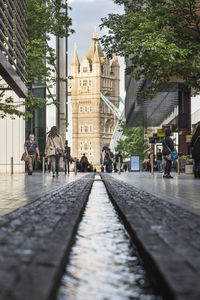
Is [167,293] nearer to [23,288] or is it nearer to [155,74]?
[23,288]

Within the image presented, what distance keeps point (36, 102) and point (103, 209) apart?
1440 cm

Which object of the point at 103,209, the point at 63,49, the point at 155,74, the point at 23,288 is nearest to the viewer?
the point at 23,288

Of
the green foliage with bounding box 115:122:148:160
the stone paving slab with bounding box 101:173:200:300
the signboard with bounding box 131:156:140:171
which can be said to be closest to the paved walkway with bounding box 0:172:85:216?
the stone paving slab with bounding box 101:173:200:300

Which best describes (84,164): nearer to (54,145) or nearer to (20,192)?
(54,145)

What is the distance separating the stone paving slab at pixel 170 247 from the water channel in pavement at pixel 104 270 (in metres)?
0.06

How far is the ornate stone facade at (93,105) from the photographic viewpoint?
556 ft

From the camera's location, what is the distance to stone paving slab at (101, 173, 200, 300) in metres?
1.68

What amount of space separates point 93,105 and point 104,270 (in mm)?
169027

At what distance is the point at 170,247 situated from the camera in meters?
2.40

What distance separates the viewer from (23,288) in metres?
1.58

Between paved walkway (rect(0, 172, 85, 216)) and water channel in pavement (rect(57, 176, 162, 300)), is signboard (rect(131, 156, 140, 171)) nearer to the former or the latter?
paved walkway (rect(0, 172, 85, 216))

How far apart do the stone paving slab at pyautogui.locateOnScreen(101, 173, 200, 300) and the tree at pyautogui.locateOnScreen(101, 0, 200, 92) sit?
1155 cm

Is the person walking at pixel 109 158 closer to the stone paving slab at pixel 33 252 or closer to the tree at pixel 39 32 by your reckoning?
the tree at pixel 39 32

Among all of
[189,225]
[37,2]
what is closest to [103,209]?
[189,225]
